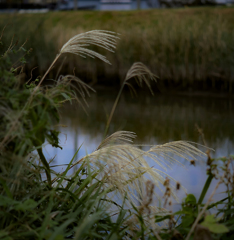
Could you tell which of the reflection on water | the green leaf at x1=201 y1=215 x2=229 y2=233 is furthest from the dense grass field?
the green leaf at x1=201 y1=215 x2=229 y2=233

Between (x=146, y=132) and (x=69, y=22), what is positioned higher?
(x=69, y=22)

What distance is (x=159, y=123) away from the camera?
257cm

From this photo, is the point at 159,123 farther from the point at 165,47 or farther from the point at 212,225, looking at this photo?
the point at 212,225

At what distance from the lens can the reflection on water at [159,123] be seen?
5.87 feet

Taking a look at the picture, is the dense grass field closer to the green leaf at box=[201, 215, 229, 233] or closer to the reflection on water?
the reflection on water

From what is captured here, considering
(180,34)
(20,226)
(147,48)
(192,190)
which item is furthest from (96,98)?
(20,226)

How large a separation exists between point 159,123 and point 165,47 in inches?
44.9

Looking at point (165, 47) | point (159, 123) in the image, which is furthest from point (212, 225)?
point (165, 47)

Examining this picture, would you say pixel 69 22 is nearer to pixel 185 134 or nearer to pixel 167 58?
pixel 167 58

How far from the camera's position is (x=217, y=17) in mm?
3561

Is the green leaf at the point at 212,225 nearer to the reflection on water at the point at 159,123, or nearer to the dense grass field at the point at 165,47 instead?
the reflection on water at the point at 159,123

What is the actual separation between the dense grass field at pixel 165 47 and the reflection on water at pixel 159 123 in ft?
0.68

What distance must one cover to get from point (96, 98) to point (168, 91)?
714 mm

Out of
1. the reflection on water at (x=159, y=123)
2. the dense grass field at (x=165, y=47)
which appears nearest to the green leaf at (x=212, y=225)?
the reflection on water at (x=159, y=123)
